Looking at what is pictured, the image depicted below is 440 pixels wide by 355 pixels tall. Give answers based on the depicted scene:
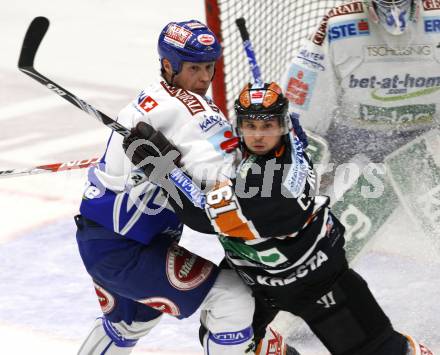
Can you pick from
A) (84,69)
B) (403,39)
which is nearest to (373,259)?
(403,39)

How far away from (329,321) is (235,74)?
8.37 ft

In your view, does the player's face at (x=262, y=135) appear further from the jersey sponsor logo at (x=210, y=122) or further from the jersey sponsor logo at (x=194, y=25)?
the jersey sponsor logo at (x=194, y=25)

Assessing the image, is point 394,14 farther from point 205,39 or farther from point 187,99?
point 187,99

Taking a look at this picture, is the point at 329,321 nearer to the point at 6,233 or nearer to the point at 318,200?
the point at 318,200

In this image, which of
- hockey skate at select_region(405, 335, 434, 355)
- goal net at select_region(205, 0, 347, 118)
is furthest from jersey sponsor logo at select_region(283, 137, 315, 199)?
goal net at select_region(205, 0, 347, 118)

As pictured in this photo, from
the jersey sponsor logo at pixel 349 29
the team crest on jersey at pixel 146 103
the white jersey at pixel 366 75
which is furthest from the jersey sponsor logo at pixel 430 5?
the team crest on jersey at pixel 146 103

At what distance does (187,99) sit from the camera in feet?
9.62

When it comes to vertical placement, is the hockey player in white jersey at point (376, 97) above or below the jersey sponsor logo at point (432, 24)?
below

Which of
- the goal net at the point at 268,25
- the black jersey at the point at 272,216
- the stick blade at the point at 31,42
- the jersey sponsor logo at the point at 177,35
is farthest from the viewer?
the goal net at the point at 268,25

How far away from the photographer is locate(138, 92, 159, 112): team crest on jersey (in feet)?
9.65

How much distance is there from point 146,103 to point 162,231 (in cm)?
41

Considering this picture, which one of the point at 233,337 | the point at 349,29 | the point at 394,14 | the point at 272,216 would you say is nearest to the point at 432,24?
the point at 394,14

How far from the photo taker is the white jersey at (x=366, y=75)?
12.8 feet

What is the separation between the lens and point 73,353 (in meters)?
3.85
